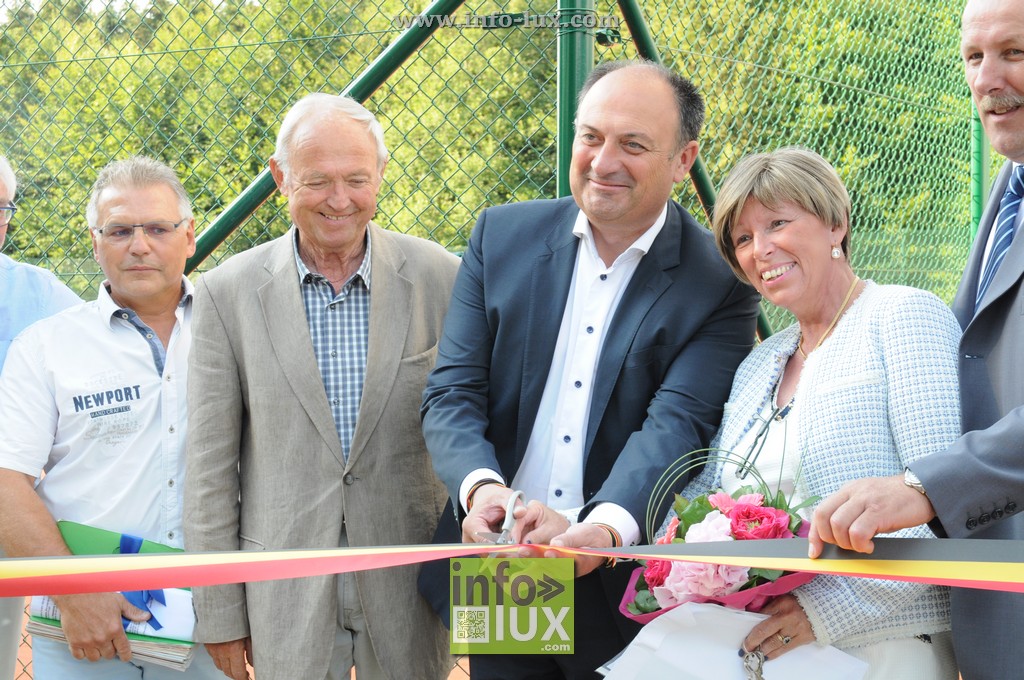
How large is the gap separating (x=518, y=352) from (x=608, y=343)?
0.26 metres

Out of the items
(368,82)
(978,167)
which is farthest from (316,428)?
(978,167)

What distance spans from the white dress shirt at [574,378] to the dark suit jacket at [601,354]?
1.1 inches

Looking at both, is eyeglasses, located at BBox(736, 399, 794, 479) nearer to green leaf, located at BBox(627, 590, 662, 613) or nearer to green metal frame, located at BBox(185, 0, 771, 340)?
green leaf, located at BBox(627, 590, 662, 613)

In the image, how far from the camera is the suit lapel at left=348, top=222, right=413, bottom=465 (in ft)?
9.84

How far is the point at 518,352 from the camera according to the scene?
290 centimetres

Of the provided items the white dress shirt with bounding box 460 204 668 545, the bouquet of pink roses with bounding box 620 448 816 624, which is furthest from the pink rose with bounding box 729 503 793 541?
the white dress shirt with bounding box 460 204 668 545

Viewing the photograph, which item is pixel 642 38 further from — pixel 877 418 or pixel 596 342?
pixel 877 418

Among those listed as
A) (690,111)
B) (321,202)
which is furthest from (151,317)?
(690,111)

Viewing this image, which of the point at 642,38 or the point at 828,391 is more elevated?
the point at 642,38

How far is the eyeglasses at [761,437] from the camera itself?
2520mm

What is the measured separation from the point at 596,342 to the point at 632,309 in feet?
0.44

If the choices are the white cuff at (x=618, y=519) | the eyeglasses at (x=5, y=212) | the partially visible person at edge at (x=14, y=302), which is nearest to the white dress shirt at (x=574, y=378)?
the white cuff at (x=618, y=519)

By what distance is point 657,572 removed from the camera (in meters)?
2.31

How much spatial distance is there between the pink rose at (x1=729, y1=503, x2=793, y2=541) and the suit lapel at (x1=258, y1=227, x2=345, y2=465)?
124 centimetres
